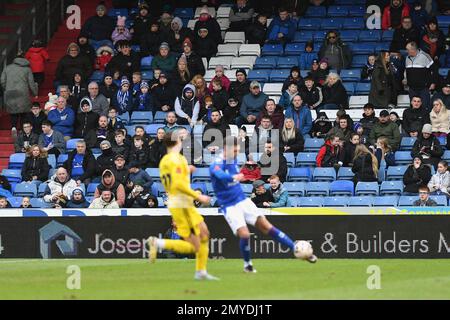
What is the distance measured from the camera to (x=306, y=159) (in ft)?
84.9

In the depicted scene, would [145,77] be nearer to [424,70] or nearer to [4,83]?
[4,83]

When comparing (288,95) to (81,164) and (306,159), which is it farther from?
(81,164)

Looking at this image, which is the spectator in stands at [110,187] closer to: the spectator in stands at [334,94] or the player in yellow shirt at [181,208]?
the spectator in stands at [334,94]

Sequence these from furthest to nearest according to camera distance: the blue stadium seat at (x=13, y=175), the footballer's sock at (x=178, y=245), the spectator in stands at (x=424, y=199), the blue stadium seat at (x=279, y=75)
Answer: the blue stadium seat at (x=279, y=75) → the blue stadium seat at (x=13, y=175) → the spectator in stands at (x=424, y=199) → the footballer's sock at (x=178, y=245)

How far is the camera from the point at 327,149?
25516 millimetres

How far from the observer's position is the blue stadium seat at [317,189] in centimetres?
2508

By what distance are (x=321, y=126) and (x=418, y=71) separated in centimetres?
268

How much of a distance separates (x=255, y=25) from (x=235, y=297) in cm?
1549

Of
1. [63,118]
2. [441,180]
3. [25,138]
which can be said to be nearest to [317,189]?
[441,180]

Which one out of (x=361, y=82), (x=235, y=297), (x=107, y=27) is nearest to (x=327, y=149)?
(x=361, y=82)

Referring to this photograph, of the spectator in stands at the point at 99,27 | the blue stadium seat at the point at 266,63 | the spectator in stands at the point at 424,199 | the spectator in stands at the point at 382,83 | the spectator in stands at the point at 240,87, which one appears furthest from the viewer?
the spectator in stands at the point at 99,27

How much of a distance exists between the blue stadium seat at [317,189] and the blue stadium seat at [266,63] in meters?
5.00

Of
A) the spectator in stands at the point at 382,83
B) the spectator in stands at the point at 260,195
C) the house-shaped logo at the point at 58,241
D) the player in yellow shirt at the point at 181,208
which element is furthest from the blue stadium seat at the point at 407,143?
the player in yellow shirt at the point at 181,208

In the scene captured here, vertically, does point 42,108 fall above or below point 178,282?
above
